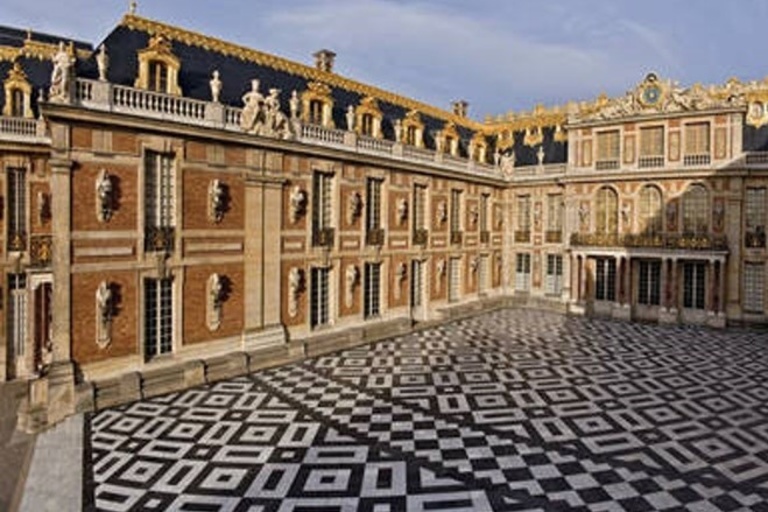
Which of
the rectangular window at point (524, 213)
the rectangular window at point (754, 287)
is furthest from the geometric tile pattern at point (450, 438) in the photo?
the rectangular window at point (524, 213)

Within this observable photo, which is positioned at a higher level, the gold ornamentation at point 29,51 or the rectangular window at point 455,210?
the gold ornamentation at point 29,51

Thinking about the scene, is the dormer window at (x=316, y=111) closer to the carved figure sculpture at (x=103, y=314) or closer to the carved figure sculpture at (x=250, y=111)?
the carved figure sculpture at (x=250, y=111)

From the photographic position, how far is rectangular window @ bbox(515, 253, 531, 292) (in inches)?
1304

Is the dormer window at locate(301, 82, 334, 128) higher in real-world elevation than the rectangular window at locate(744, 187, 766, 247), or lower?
higher

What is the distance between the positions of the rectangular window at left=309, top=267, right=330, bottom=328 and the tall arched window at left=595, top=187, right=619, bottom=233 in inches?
725

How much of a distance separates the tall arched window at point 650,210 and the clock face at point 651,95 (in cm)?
475

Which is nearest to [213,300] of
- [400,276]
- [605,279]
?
[400,276]

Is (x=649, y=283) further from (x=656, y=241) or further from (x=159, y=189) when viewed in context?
(x=159, y=189)

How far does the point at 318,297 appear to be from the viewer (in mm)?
20344

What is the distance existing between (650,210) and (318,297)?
2032cm

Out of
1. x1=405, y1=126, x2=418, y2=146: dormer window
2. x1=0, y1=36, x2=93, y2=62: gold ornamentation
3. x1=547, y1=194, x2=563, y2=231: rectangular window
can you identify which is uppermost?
x1=0, y1=36, x2=93, y2=62: gold ornamentation

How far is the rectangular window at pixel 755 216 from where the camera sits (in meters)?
25.4

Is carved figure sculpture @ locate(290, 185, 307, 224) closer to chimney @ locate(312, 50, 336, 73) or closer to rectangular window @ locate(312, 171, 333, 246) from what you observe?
rectangular window @ locate(312, 171, 333, 246)

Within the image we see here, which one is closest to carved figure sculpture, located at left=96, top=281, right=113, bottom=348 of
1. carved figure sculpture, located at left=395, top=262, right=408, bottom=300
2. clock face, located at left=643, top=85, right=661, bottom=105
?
carved figure sculpture, located at left=395, top=262, right=408, bottom=300
